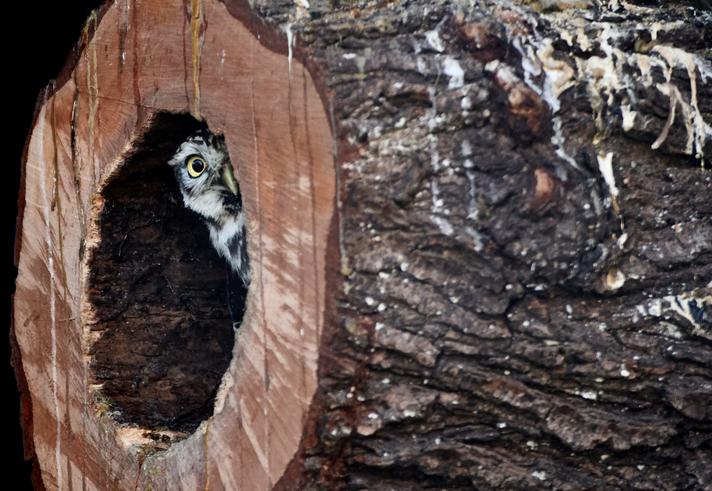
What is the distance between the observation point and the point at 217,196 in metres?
2.46

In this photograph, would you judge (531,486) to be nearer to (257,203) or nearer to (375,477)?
(375,477)

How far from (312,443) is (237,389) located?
197 mm

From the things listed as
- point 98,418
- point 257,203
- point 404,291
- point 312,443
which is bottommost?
point 98,418

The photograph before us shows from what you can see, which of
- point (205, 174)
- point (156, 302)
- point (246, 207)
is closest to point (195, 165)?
point (205, 174)

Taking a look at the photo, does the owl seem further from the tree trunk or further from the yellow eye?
the tree trunk

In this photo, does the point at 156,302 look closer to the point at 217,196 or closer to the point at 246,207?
the point at 217,196

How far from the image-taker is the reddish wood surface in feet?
5.39

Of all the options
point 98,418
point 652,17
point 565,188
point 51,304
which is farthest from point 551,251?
point 51,304

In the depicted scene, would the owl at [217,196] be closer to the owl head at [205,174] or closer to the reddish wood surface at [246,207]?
the owl head at [205,174]

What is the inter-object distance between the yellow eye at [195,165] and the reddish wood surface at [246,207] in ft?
0.82

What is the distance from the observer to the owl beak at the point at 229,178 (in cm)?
246

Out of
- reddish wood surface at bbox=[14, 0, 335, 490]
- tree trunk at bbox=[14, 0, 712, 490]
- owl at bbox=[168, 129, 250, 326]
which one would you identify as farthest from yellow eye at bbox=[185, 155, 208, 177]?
tree trunk at bbox=[14, 0, 712, 490]

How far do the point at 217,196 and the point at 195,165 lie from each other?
10cm

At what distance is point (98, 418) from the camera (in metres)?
2.23
